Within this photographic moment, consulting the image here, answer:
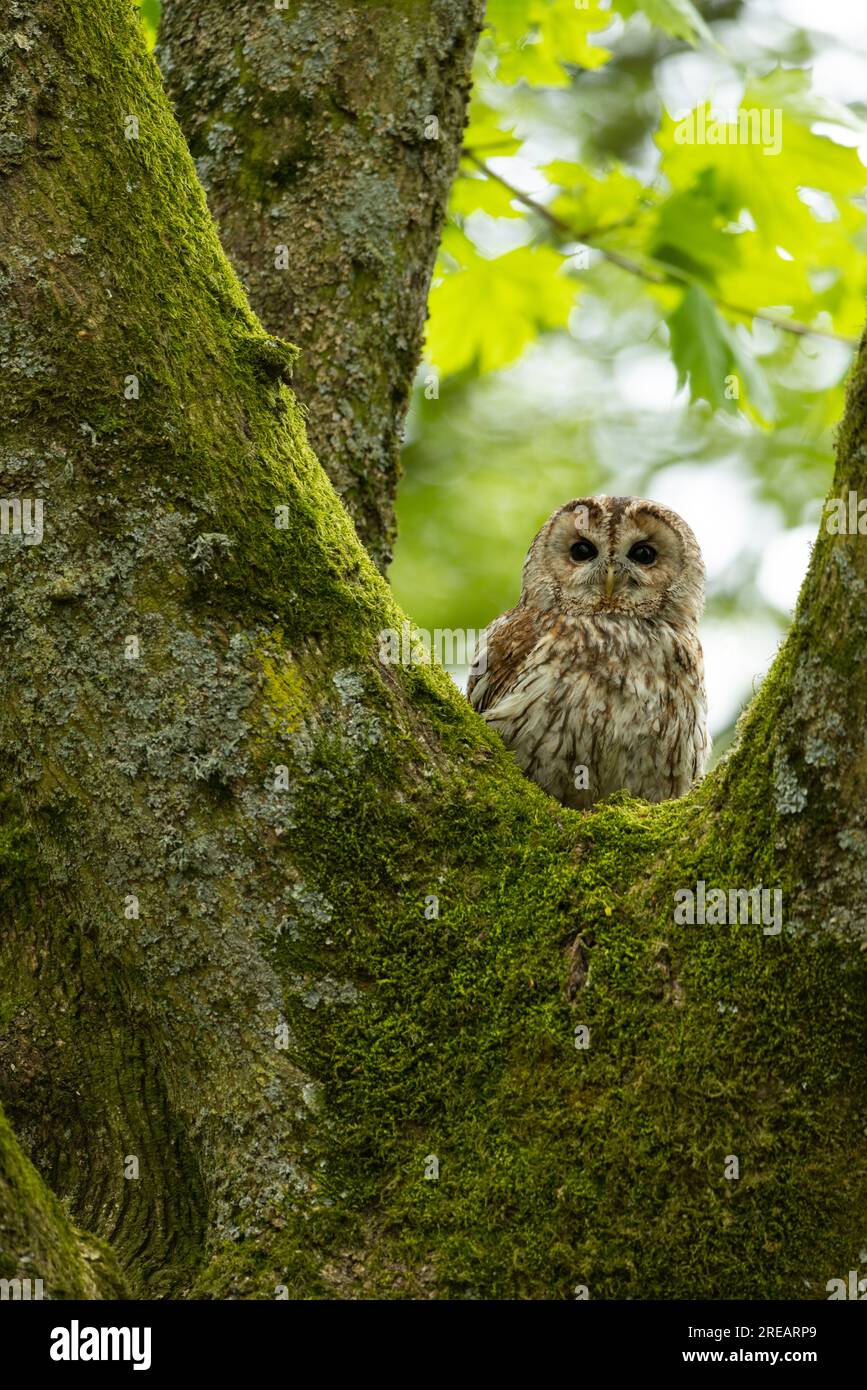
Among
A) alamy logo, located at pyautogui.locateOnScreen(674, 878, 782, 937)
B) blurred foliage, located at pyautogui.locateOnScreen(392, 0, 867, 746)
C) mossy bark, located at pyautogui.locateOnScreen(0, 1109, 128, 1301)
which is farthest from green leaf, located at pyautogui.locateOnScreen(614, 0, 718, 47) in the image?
mossy bark, located at pyautogui.locateOnScreen(0, 1109, 128, 1301)

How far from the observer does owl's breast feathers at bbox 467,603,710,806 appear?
418 centimetres

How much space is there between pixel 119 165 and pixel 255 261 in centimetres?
116

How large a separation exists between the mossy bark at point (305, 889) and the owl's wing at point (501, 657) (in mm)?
1664

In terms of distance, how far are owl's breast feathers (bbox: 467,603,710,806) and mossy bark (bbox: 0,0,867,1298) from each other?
4.50 feet

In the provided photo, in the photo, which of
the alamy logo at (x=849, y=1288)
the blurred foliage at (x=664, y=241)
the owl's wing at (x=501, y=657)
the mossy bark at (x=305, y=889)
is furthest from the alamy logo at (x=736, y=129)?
the alamy logo at (x=849, y=1288)

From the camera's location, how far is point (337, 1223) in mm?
2283

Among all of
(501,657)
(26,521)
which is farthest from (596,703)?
(26,521)

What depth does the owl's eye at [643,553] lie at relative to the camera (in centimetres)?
487

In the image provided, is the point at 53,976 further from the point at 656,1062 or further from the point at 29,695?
the point at 656,1062

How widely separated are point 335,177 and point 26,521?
1.84 meters

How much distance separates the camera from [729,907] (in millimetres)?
2305
